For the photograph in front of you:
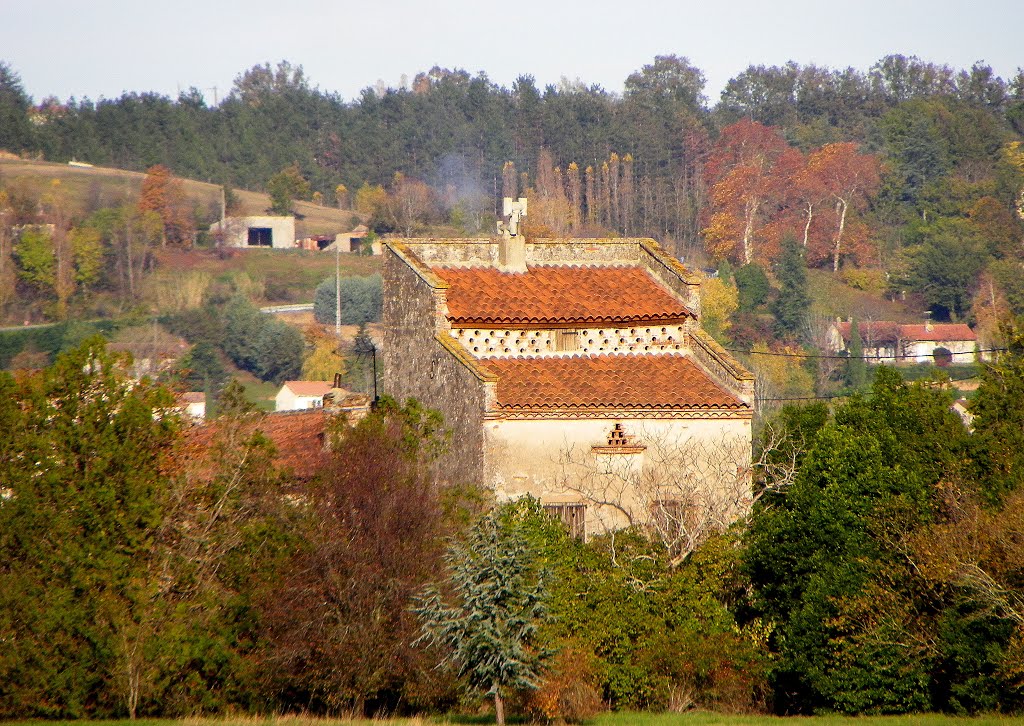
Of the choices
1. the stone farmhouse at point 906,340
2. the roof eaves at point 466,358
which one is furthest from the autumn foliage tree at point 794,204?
the roof eaves at point 466,358

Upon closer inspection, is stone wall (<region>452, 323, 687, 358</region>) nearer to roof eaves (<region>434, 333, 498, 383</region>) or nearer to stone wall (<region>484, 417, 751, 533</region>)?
roof eaves (<region>434, 333, 498, 383</region>)

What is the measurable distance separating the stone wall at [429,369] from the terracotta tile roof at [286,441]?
182 cm

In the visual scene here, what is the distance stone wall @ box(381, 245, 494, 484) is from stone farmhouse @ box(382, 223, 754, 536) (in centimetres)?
4

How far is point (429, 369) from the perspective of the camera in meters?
31.5

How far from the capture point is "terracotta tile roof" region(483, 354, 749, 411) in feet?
97.5

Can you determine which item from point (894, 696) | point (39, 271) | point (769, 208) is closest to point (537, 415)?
point (894, 696)

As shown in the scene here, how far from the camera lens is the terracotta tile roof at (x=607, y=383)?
29703 mm

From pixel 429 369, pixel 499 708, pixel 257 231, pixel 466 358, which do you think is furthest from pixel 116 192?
pixel 499 708

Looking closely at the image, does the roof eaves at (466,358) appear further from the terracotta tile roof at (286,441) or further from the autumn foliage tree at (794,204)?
the autumn foliage tree at (794,204)

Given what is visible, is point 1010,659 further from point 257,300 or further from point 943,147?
point 943,147

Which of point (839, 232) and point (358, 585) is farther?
point (839, 232)

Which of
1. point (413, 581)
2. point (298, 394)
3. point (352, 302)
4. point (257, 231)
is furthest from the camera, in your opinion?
point (257, 231)

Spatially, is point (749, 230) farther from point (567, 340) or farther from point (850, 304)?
point (567, 340)

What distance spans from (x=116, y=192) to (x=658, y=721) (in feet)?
459
